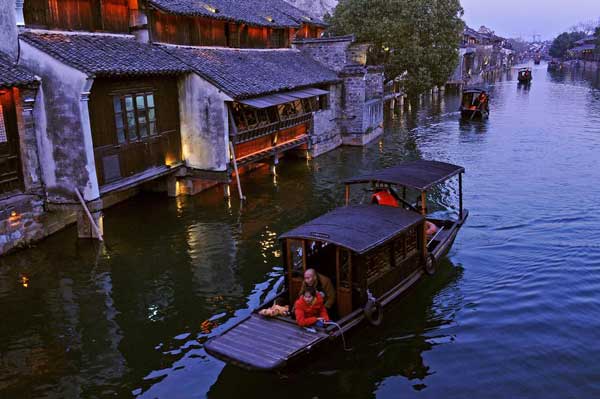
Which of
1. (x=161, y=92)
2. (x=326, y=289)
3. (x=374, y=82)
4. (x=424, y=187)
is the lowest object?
(x=326, y=289)

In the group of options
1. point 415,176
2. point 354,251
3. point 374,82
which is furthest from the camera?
point 374,82

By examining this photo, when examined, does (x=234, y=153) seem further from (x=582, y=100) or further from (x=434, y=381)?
(x=582, y=100)

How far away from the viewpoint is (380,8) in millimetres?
44438

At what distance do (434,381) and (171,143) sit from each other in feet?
47.9

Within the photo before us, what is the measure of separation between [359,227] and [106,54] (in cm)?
1110

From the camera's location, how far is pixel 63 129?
1585cm

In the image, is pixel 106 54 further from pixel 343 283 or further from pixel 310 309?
pixel 310 309

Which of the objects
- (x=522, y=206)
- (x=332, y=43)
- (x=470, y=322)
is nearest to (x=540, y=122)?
(x=332, y=43)

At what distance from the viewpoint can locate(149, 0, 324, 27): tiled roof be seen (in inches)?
839

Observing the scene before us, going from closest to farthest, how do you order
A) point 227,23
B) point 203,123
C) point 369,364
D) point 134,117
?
1. point 369,364
2. point 134,117
3. point 203,123
4. point 227,23

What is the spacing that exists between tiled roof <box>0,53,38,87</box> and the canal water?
5.13 meters

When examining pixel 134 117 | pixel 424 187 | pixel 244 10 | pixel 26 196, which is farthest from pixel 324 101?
pixel 26 196

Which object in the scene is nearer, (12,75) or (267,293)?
(267,293)

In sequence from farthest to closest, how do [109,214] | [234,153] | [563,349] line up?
[234,153], [109,214], [563,349]
